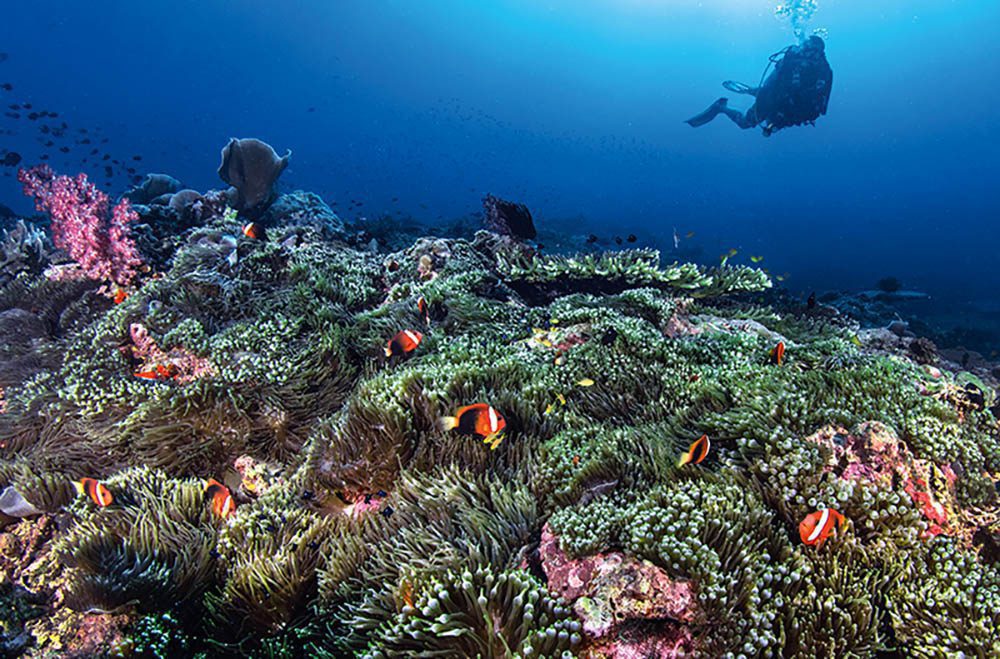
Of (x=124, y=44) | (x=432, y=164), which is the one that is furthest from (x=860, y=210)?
(x=124, y=44)

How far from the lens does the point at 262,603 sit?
3168 millimetres

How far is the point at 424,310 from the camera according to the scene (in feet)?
20.1

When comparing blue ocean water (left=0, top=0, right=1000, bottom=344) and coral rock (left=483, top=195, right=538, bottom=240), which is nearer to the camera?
coral rock (left=483, top=195, right=538, bottom=240)

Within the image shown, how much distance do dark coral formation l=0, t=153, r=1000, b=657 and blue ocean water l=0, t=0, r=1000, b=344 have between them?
6700 centimetres

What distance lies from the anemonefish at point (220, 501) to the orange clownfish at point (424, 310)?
9.74 ft

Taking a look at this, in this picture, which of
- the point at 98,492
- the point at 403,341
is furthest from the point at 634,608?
the point at 98,492

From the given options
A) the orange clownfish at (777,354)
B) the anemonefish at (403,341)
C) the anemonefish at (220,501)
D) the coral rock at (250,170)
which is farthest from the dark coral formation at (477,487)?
the coral rock at (250,170)

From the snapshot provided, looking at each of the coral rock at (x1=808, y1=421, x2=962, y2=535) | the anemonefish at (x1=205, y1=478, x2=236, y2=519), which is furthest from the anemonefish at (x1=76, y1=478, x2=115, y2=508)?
the coral rock at (x1=808, y1=421, x2=962, y2=535)

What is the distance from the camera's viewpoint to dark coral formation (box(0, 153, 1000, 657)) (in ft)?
7.88

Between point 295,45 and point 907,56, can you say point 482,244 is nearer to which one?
point 295,45

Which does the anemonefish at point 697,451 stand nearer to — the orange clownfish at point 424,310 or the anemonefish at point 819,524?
the anemonefish at point 819,524

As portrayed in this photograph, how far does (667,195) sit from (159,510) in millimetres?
137492

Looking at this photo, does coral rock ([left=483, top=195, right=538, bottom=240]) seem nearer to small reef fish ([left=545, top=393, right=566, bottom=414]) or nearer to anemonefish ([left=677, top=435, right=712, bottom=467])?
small reef fish ([left=545, top=393, right=566, bottom=414])

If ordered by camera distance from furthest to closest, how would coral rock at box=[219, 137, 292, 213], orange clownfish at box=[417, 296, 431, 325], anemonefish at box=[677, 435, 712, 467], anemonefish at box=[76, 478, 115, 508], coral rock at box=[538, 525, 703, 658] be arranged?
1. coral rock at box=[219, 137, 292, 213]
2. orange clownfish at box=[417, 296, 431, 325]
3. anemonefish at box=[76, 478, 115, 508]
4. anemonefish at box=[677, 435, 712, 467]
5. coral rock at box=[538, 525, 703, 658]
